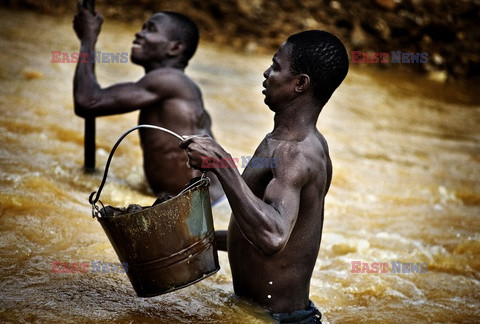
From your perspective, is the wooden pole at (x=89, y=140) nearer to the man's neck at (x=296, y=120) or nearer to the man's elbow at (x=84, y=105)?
the man's elbow at (x=84, y=105)

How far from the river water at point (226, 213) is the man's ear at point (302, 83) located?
996 millimetres

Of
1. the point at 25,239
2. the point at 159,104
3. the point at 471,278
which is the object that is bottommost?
the point at 471,278

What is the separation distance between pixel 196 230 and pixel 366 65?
29.1ft

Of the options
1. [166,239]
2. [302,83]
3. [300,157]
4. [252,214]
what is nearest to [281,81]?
[302,83]

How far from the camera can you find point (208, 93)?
7.77m

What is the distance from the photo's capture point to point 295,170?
8.15ft

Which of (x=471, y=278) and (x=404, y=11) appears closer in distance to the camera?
(x=471, y=278)

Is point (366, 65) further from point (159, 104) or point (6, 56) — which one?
point (159, 104)

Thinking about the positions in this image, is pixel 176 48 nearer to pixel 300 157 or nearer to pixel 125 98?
pixel 125 98

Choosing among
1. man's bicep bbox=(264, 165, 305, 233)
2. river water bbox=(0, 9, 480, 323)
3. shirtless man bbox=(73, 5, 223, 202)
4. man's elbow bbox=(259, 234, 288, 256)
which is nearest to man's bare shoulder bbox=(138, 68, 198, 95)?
shirtless man bbox=(73, 5, 223, 202)

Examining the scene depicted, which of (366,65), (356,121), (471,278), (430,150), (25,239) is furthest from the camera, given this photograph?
(366,65)

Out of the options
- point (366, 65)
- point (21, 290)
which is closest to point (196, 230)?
point (21, 290)

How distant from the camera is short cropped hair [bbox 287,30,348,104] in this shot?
8.60 feet

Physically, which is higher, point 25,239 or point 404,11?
point 404,11
